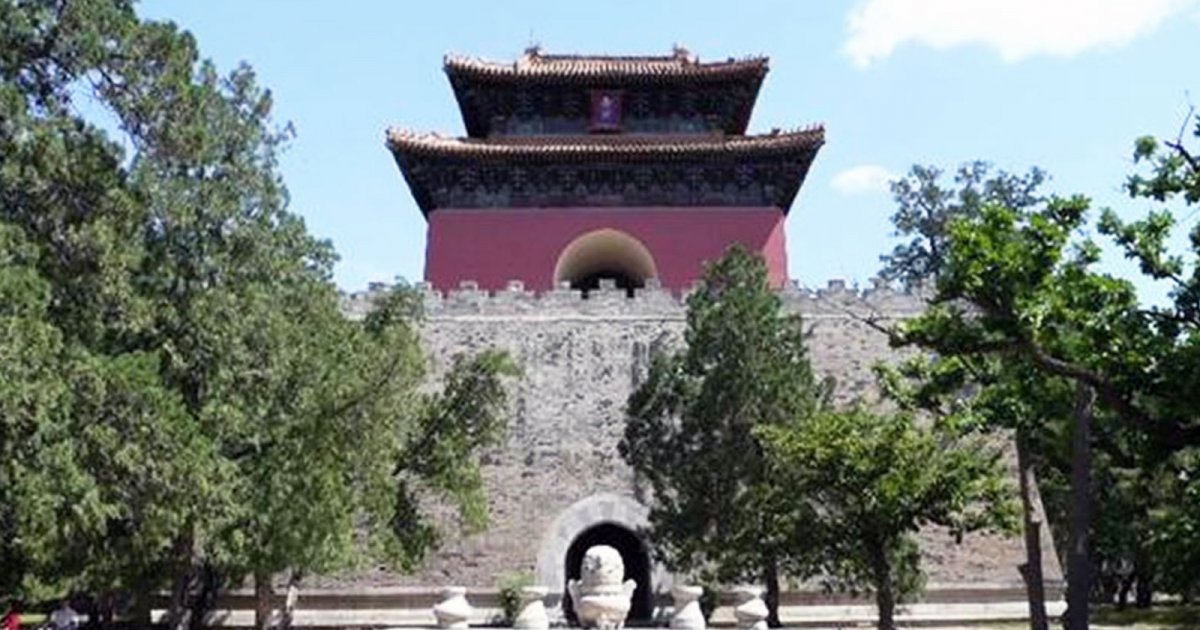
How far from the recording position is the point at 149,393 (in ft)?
36.4

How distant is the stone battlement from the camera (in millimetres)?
21812

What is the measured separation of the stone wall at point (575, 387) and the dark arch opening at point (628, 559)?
460 mm

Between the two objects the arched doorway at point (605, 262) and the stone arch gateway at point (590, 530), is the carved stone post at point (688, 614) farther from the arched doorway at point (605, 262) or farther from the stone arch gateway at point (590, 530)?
the arched doorway at point (605, 262)

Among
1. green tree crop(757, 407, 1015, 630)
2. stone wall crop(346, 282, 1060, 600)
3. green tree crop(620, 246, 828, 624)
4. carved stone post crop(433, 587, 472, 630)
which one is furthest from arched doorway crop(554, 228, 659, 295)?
carved stone post crop(433, 587, 472, 630)

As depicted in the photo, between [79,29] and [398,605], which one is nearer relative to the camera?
[79,29]

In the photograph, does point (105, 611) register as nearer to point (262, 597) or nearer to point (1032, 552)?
point (262, 597)

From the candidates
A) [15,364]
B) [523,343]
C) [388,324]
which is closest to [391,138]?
[523,343]

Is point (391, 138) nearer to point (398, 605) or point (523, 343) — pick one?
point (523, 343)

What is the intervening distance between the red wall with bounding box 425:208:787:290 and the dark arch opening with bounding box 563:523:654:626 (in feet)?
15.3

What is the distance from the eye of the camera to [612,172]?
23.3m

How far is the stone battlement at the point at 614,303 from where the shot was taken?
71.6 feet

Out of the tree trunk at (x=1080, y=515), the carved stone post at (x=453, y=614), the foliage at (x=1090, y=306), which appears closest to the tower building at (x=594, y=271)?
the carved stone post at (x=453, y=614)

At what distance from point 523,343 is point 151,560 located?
945cm

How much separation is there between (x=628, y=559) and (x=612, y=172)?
23.0 ft
